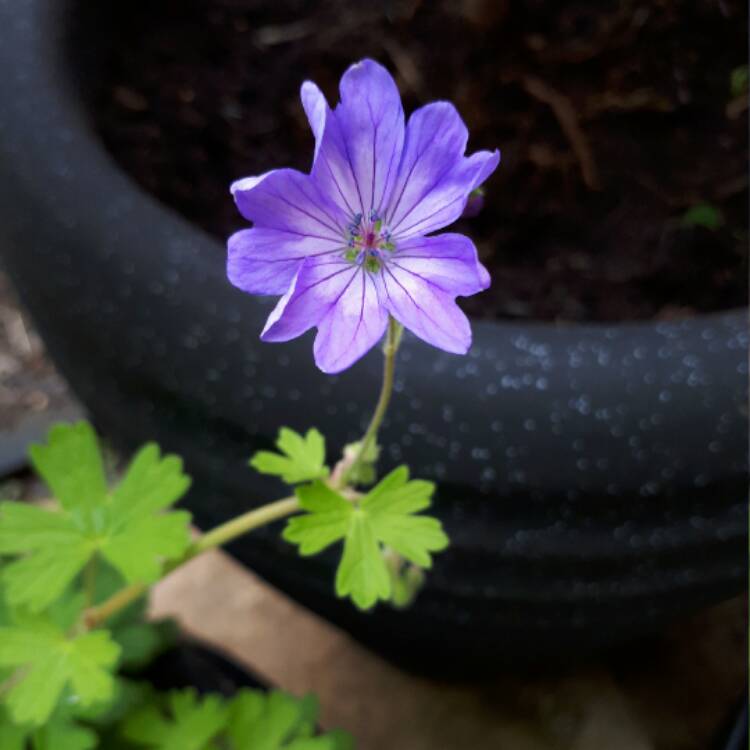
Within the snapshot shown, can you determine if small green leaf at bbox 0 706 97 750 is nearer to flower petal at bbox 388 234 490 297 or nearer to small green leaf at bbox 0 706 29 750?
small green leaf at bbox 0 706 29 750

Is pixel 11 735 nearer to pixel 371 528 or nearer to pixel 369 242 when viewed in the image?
pixel 371 528

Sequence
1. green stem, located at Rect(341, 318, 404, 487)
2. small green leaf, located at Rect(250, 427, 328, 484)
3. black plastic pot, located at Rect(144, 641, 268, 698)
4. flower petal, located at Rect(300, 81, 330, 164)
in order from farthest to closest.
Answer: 1. black plastic pot, located at Rect(144, 641, 268, 698)
2. small green leaf, located at Rect(250, 427, 328, 484)
3. green stem, located at Rect(341, 318, 404, 487)
4. flower petal, located at Rect(300, 81, 330, 164)

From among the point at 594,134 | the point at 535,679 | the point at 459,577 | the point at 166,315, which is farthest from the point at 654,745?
the point at 166,315

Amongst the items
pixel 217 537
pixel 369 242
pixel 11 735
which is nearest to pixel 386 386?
pixel 369 242

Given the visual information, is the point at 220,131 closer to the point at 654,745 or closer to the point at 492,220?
the point at 492,220

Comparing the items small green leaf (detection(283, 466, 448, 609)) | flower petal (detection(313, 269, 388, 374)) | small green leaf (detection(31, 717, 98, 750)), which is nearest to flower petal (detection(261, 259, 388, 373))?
flower petal (detection(313, 269, 388, 374))
